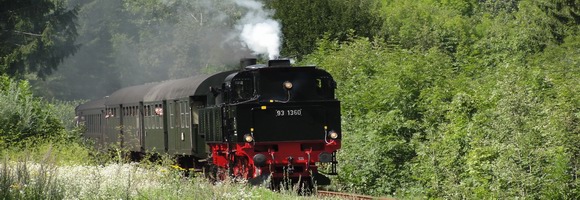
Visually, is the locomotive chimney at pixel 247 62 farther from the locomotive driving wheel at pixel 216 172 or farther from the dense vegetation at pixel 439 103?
the dense vegetation at pixel 439 103

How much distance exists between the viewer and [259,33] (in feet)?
97.7

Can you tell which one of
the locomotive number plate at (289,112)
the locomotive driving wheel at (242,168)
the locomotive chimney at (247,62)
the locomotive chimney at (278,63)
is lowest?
the locomotive driving wheel at (242,168)

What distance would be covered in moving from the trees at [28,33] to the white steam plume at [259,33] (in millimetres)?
18760

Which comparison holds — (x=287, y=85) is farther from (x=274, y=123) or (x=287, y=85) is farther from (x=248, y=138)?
(x=248, y=138)

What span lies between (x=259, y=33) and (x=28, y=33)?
26.6m

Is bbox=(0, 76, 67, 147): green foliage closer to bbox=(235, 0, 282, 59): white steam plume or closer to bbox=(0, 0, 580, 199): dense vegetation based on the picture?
bbox=(0, 0, 580, 199): dense vegetation

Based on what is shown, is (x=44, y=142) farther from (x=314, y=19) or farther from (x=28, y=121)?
(x=314, y=19)

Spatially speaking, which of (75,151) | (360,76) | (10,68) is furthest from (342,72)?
(10,68)

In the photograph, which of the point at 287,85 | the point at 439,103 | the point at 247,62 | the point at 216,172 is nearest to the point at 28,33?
the point at 216,172

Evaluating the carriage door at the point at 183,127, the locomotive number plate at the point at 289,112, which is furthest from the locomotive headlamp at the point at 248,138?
the carriage door at the point at 183,127

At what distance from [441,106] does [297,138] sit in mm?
4971

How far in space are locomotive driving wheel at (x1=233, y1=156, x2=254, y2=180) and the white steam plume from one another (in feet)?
19.2

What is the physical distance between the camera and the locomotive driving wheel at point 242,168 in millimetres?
21547

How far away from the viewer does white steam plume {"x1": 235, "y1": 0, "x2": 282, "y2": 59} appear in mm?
28516
